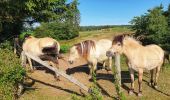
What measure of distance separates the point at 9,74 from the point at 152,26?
14063 mm

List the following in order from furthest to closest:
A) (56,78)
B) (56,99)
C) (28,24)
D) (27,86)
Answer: (28,24) < (56,78) < (27,86) < (56,99)

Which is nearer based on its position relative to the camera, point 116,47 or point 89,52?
point 116,47

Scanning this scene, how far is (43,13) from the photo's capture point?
16156mm

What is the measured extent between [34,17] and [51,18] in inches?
35.1

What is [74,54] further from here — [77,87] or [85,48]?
[77,87]

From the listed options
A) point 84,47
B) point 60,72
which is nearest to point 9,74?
point 60,72

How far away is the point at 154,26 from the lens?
A: 2084 centimetres

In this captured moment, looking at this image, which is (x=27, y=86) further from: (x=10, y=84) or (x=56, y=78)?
(x=10, y=84)

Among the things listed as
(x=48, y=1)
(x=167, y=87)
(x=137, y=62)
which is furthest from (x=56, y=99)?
(x=48, y=1)

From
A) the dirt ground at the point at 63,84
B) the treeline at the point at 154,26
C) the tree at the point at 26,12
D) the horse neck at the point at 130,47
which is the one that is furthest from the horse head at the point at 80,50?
the treeline at the point at 154,26

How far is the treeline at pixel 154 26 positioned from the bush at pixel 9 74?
12208 millimetres

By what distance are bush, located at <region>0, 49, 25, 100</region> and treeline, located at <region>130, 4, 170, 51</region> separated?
481 inches

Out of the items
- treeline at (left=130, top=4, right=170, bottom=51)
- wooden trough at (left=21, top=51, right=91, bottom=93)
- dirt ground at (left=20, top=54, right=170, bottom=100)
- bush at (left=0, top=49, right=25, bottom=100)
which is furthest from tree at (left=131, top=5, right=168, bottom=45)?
bush at (left=0, top=49, right=25, bottom=100)

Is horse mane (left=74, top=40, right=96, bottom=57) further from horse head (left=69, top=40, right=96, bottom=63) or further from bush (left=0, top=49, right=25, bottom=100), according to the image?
bush (left=0, top=49, right=25, bottom=100)
